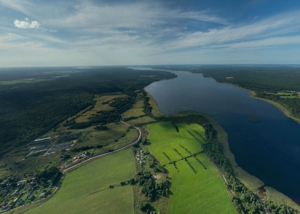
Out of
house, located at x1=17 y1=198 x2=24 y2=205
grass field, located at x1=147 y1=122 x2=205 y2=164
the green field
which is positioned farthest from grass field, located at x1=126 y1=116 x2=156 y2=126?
house, located at x1=17 y1=198 x2=24 y2=205

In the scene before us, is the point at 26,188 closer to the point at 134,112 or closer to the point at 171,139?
the point at 171,139

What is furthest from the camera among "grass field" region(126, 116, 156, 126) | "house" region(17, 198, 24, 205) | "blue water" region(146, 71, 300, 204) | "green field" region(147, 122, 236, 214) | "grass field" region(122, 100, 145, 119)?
"grass field" region(122, 100, 145, 119)

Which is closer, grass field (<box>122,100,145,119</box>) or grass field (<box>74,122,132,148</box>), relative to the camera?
grass field (<box>74,122,132,148</box>)

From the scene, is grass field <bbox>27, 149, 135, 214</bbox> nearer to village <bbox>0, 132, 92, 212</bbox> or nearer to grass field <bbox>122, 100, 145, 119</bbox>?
village <bbox>0, 132, 92, 212</bbox>

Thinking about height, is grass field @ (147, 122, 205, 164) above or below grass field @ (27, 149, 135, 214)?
above

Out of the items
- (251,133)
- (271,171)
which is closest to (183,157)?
(271,171)

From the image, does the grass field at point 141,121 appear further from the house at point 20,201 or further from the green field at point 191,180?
the house at point 20,201

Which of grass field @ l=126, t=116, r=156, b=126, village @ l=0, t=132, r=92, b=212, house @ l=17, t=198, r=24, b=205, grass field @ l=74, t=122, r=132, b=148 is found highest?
grass field @ l=126, t=116, r=156, b=126
